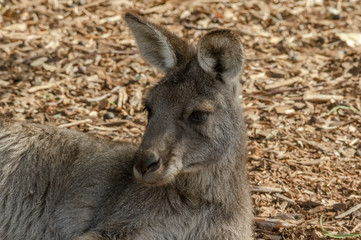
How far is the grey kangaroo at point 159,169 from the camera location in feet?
15.2

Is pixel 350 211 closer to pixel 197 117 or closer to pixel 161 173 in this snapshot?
pixel 197 117

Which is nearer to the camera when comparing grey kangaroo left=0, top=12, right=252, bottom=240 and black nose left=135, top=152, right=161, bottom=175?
black nose left=135, top=152, right=161, bottom=175

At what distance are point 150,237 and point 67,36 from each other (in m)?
4.40

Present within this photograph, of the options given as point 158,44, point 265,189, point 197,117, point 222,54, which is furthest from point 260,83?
point 197,117

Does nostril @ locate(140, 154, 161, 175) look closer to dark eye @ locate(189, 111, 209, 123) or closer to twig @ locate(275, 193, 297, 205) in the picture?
dark eye @ locate(189, 111, 209, 123)

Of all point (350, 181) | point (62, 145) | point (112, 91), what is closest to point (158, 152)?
point (62, 145)

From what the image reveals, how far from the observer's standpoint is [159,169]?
14.4ft

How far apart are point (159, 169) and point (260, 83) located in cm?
375

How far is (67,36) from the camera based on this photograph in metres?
8.55

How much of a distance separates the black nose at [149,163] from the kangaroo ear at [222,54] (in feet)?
2.67

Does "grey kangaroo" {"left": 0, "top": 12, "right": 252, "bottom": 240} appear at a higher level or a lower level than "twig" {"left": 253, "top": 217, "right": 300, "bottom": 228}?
higher

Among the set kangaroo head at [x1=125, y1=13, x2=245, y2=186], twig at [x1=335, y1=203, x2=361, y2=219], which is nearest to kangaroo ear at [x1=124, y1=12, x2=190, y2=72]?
kangaroo head at [x1=125, y1=13, x2=245, y2=186]

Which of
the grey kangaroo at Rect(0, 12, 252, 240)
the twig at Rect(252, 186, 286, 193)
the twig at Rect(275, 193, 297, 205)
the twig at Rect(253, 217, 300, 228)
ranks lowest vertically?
the twig at Rect(275, 193, 297, 205)

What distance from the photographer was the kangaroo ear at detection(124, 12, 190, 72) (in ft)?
16.2
